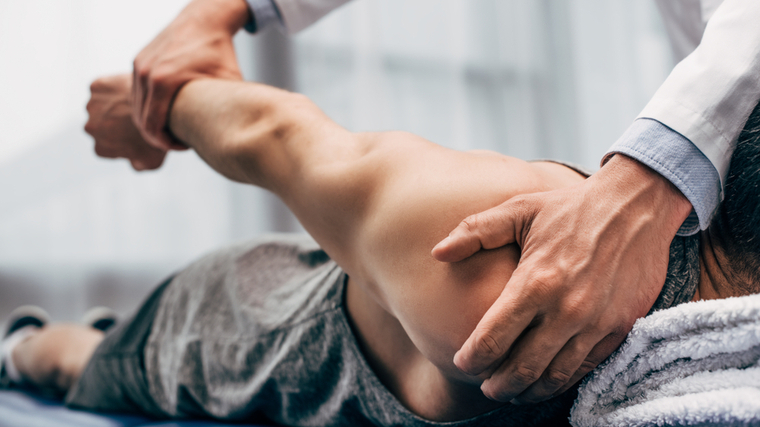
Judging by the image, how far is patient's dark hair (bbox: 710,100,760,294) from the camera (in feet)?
1.36

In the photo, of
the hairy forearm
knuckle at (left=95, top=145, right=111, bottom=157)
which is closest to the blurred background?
knuckle at (left=95, top=145, right=111, bottom=157)

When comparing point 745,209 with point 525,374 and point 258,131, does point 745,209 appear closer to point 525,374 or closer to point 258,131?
point 525,374

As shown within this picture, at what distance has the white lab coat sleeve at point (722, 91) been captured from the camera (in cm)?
42

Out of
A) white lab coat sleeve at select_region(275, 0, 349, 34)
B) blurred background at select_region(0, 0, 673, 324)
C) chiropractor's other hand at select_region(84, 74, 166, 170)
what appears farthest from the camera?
blurred background at select_region(0, 0, 673, 324)

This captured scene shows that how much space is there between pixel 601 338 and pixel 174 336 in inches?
30.5

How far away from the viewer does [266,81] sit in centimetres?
203

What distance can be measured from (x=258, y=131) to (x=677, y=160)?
428mm

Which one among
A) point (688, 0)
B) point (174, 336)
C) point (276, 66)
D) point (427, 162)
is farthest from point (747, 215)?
point (276, 66)

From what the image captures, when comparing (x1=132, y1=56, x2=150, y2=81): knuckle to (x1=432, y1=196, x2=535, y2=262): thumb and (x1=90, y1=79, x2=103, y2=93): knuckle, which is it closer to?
(x1=90, y1=79, x2=103, y2=93): knuckle

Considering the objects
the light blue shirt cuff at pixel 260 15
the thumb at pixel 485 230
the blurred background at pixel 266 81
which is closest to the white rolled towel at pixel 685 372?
the thumb at pixel 485 230

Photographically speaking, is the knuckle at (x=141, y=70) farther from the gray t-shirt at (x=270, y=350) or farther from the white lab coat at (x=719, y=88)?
the white lab coat at (x=719, y=88)

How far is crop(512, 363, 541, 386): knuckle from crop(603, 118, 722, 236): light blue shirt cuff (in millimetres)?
192

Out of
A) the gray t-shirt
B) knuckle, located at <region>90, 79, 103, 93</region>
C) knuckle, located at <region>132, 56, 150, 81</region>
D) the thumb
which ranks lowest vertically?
the gray t-shirt

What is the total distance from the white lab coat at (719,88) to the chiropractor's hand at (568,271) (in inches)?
2.2
